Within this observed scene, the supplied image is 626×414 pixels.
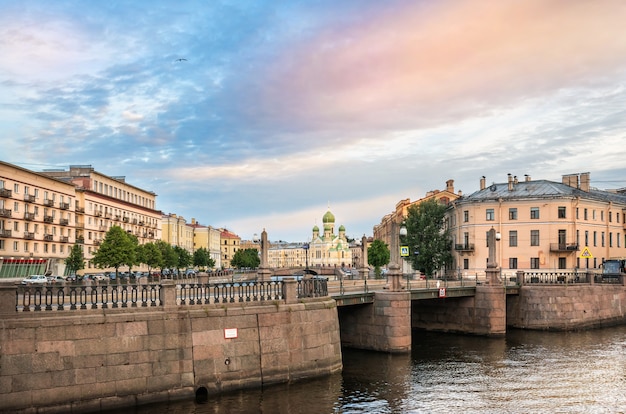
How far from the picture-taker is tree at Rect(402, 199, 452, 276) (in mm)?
77250

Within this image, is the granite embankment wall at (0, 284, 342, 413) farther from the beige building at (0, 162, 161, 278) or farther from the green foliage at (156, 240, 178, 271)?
the green foliage at (156, 240, 178, 271)

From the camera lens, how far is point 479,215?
7138 cm

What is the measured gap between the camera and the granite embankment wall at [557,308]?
50.6 m

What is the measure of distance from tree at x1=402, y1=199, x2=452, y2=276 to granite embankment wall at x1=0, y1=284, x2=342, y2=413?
49028 mm

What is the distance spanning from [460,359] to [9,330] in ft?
84.7

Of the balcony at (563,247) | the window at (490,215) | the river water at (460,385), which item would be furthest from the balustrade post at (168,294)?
the balcony at (563,247)

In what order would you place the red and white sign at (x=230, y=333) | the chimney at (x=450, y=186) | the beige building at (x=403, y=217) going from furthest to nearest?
the chimney at (x=450, y=186) < the beige building at (x=403, y=217) < the red and white sign at (x=230, y=333)

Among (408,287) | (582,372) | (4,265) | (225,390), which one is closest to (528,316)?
(408,287)

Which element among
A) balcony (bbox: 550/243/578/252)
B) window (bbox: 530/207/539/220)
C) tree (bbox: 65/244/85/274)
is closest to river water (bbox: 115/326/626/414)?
balcony (bbox: 550/243/578/252)

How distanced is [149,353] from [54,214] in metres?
63.8

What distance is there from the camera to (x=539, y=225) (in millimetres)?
68000

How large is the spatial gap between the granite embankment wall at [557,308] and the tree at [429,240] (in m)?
24.9

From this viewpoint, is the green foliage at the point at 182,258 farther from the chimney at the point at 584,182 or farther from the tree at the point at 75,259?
the chimney at the point at 584,182

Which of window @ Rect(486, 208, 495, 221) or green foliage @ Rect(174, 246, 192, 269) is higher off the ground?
window @ Rect(486, 208, 495, 221)
